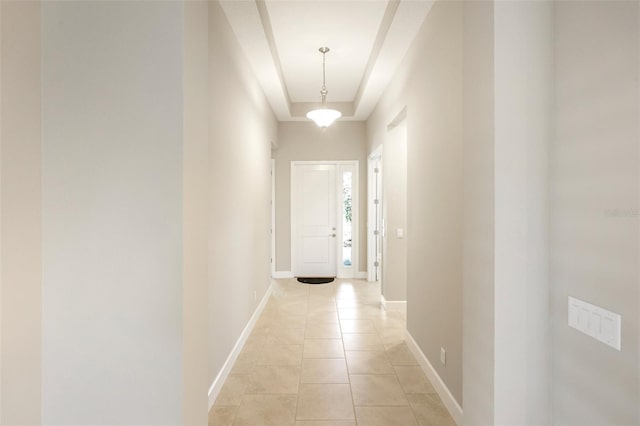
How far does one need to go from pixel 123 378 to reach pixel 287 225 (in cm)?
487

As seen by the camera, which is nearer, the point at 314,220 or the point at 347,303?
the point at 347,303

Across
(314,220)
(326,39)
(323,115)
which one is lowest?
(314,220)

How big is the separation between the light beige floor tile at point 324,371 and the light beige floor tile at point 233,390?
458mm

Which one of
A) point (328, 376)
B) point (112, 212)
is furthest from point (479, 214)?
point (328, 376)

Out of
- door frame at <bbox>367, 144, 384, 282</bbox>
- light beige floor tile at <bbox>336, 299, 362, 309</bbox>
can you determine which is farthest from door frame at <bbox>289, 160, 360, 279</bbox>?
light beige floor tile at <bbox>336, 299, 362, 309</bbox>

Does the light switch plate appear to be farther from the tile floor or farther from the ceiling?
the ceiling

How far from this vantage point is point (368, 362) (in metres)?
2.89

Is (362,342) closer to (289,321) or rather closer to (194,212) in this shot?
(289,321)

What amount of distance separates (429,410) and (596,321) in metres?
1.54

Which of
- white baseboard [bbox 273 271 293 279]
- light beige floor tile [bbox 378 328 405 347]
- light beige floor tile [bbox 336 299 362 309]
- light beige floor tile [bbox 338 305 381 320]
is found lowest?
light beige floor tile [bbox 378 328 405 347]

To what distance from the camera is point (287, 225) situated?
6.27 meters

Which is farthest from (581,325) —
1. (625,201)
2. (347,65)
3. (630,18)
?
(347,65)

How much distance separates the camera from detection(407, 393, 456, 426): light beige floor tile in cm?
211

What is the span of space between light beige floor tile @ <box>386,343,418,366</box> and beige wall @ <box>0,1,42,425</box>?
2.49 m
